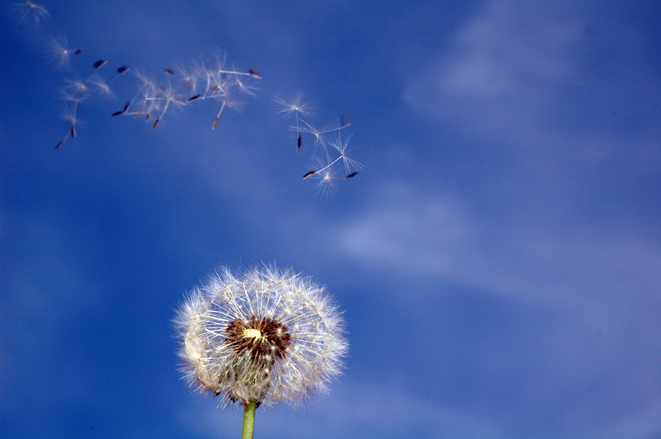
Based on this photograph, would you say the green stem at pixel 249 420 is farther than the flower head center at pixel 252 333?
No

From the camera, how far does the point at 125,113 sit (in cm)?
732

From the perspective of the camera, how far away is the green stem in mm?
9141

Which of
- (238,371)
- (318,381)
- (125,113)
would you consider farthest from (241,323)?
(125,113)

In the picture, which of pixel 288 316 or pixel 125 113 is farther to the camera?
pixel 288 316

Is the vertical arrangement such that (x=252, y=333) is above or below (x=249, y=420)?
above

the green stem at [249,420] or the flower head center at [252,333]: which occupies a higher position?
the flower head center at [252,333]

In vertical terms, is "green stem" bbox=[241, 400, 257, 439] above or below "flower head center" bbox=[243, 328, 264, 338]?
below

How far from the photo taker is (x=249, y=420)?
9375mm

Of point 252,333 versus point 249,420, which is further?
point 252,333

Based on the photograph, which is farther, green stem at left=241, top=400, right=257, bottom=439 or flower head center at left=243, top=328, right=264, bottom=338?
flower head center at left=243, top=328, right=264, bottom=338

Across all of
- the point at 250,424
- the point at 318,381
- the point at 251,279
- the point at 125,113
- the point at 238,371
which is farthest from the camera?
the point at 251,279

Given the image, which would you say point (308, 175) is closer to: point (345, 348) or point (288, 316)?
point (288, 316)

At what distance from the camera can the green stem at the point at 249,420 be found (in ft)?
30.0

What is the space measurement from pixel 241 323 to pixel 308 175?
381 cm
